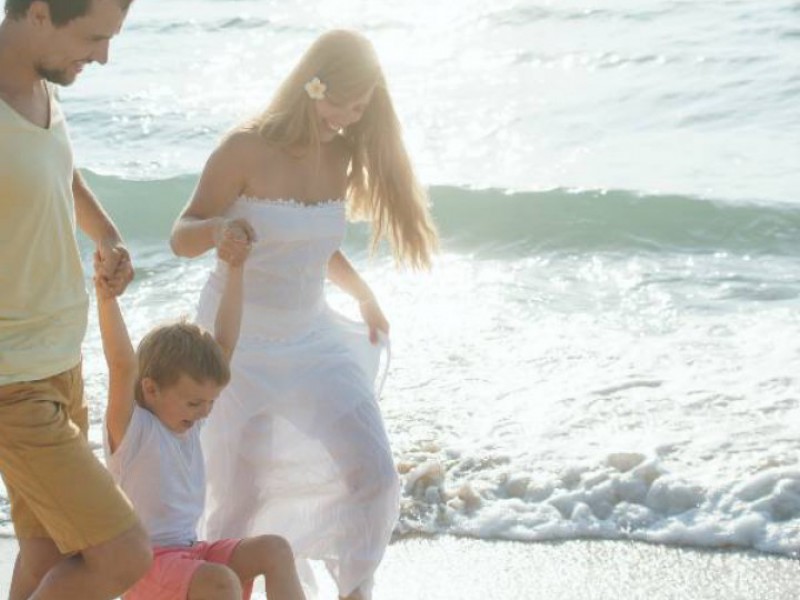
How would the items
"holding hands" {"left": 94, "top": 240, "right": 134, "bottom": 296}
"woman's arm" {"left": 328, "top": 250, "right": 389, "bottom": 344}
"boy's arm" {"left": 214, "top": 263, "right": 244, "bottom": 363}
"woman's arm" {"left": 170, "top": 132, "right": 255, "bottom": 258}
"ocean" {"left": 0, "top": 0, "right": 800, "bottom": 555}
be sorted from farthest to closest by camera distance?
"ocean" {"left": 0, "top": 0, "right": 800, "bottom": 555}, "woman's arm" {"left": 328, "top": 250, "right": 389, "bottom": 344}, "woman's arm" {"left": 170, "top": 132, "right": 255, "bottom": 258}, "boy's arm" {"left": 214, "top": 263, "right": 244, "bottom": 363}, "holding hands" {"left": 94, "top": 240, "right": 134, "bottom": 296}

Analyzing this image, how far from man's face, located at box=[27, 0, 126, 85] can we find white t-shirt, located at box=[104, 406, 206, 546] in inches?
37.3

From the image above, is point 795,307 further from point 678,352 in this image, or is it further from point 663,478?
point 663,478

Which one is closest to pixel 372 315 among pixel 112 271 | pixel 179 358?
pixel 179 358

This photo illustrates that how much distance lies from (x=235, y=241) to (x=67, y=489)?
875 millimetres

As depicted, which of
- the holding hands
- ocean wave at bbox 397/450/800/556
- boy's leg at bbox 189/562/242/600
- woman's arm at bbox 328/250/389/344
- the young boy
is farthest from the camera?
ocean wave at bbox 397/450/800/556

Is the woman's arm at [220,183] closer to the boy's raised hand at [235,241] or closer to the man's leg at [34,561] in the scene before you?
the boy's raised hand at [235,241]

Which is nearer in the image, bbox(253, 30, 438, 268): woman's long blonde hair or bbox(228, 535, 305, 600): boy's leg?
bbox(228, 535, 305, 600): boy's leg

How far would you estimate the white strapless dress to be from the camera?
4.58m

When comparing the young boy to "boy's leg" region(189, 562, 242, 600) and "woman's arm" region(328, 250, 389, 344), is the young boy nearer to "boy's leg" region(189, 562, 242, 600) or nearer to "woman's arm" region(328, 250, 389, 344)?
"boy's leg" region(189, 562, 242, 600)

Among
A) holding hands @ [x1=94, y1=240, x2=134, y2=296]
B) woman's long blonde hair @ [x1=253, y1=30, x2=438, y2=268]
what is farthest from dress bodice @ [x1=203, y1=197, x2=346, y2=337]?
holding hands @ [x1=94, y1=240, x2=134, y2=296]

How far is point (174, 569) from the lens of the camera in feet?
13.0

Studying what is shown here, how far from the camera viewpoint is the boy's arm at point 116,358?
388 centimetres

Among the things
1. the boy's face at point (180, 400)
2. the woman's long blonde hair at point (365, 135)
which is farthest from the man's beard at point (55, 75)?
the woman's long blonde hair at point (365, 135)

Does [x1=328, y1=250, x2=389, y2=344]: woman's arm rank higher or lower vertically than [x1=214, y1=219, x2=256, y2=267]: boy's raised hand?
lower
